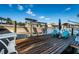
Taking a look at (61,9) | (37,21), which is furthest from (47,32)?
(61,9)

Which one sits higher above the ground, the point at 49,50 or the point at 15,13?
the point at 15,13

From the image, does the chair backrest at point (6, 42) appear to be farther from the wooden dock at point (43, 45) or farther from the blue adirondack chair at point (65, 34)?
the blue adirondack chair at point (65, 34)

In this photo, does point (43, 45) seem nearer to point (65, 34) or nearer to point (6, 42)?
point (65, 34)

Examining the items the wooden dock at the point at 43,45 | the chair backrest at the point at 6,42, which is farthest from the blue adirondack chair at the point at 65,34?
the chair backrest at the point at 6,42

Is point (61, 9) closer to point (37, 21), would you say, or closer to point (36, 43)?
point (37, 21)

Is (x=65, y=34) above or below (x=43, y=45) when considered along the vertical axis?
above

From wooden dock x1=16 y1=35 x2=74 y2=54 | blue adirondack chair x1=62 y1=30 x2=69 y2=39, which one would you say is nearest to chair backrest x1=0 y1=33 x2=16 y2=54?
wooden dock x1=16 y1=35 x2=74 y2=54

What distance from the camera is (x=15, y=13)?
1.97 meters

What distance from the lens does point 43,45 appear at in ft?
6.61

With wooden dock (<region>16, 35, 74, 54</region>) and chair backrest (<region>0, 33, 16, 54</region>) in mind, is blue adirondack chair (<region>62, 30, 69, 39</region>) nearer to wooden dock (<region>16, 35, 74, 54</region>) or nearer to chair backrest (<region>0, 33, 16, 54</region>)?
wooden dock (<region>16, 35, 74, 54</region>)

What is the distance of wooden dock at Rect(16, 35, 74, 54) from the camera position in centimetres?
198

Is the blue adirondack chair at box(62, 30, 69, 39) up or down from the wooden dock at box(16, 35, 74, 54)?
up

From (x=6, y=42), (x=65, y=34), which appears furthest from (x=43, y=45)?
(x=6, y=42)

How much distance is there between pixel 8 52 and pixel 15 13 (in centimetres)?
41
